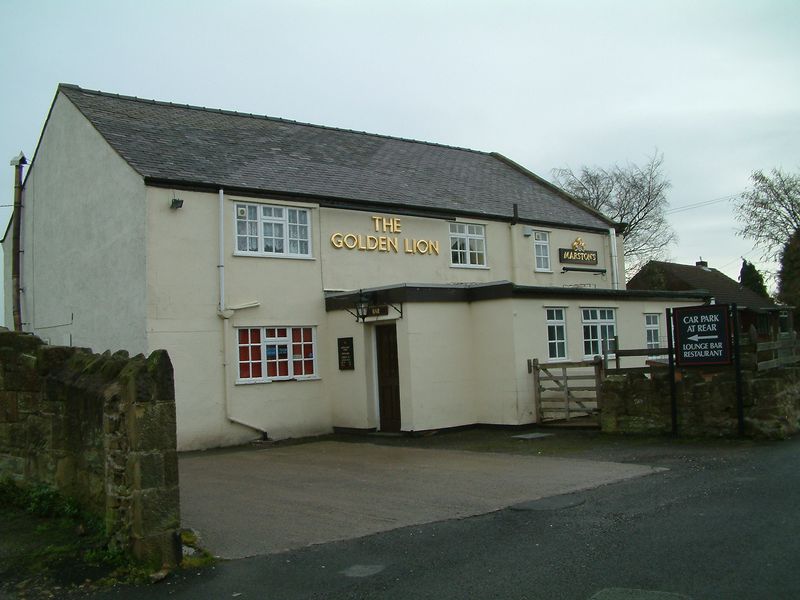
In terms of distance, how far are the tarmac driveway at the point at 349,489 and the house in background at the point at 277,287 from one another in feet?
9.44

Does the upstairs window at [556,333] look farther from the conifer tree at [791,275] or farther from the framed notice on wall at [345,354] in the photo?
the conifer tree at [791,275]

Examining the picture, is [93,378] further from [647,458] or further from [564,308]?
[564,308]

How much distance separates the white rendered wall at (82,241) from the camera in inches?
671

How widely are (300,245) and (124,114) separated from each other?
6.08 metres

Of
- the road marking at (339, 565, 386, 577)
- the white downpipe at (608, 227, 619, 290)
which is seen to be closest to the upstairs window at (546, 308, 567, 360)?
the white downpipe at (608, 227, 619, 290)

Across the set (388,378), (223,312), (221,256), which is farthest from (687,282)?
(223,312)

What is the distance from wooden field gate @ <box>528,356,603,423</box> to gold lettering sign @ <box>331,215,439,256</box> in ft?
17.5

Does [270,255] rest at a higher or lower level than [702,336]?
higher

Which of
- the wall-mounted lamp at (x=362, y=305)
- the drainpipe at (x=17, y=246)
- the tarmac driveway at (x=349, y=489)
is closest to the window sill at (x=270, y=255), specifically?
the wall-mounted lamp at (x=362, y=305)

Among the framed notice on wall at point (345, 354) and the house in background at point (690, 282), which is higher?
the house in background at point (690, 282)

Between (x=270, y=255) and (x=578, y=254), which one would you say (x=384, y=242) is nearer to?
(x=270, y=255)

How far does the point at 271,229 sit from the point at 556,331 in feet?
24.3

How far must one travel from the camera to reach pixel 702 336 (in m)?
13.7

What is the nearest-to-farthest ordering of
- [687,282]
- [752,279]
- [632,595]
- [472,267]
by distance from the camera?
1. [632,595]
2. [472,267]
3. [687,282]
4. [752,279]
